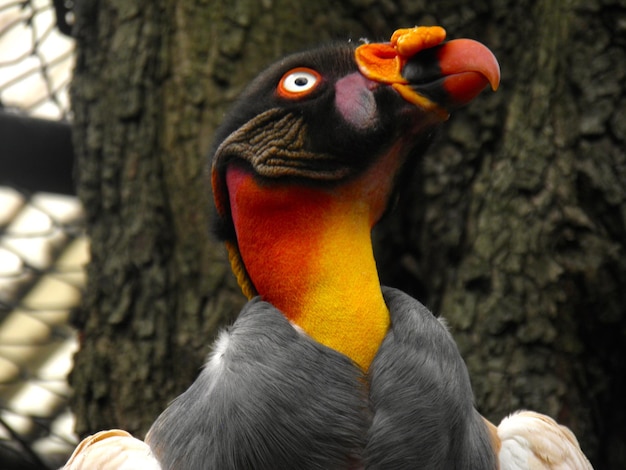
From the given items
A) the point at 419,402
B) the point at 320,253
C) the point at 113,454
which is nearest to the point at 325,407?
the point at 419,402

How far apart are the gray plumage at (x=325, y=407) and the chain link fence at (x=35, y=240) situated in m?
2.46

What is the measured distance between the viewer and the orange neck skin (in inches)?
91.8

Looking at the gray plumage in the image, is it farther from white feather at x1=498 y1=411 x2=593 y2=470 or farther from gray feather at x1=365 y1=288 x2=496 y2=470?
white feather at x1=498 y1=411 x2=593 y2=470

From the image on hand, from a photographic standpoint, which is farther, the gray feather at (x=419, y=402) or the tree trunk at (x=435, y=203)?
the tree trunk at (x=435, y=203)

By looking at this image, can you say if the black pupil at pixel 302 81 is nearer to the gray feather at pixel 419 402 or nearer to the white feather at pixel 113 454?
the gray feather at pixel 419 402

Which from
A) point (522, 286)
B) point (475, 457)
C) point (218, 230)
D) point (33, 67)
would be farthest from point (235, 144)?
point (33, 67)

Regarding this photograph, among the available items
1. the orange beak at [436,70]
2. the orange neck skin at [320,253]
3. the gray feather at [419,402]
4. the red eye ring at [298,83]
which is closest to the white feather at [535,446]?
the gray feather at [419,402]

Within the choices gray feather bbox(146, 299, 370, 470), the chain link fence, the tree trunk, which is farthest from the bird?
the chain link fence

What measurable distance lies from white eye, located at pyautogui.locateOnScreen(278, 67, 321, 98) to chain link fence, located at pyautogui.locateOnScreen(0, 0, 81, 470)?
226 centimetres

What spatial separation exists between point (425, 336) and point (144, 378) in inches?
72.6

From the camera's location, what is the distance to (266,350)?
2.26m

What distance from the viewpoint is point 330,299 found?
2350 millimetres

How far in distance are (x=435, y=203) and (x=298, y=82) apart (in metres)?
1.53

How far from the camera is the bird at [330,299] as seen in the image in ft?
7.25
